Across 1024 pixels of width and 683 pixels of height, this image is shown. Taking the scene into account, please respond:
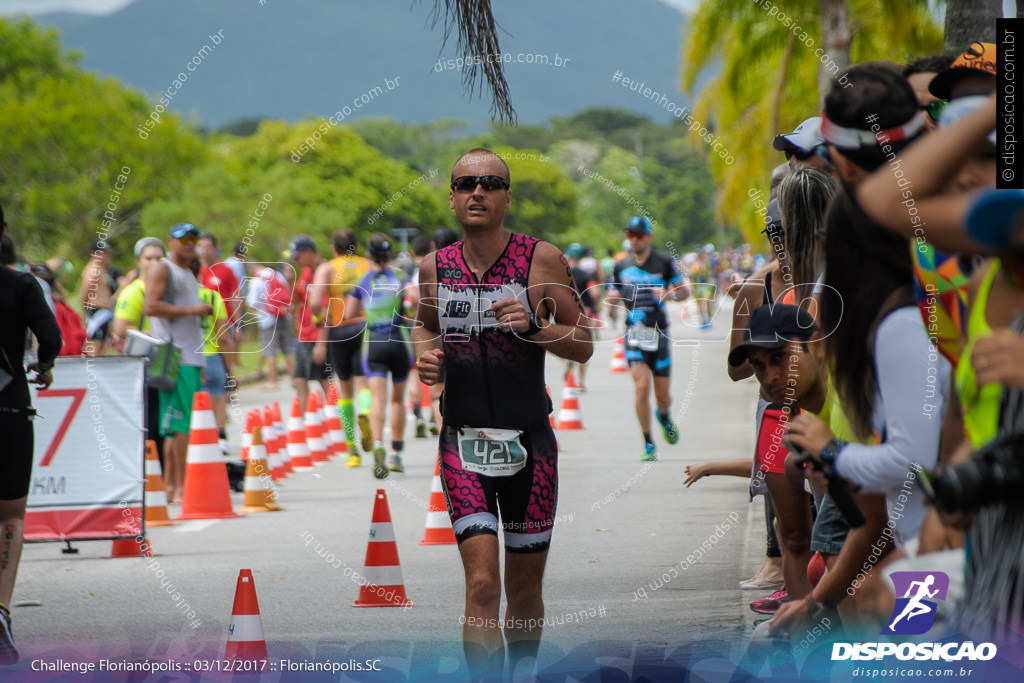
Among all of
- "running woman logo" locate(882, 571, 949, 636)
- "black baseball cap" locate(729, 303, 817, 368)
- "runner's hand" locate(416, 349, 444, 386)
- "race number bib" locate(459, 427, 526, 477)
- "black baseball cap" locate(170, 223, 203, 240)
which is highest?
"black baseball cap" locate(170, 223, 203, 240)

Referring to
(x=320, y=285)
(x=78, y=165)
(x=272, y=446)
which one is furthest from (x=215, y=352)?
(x=78, y=165)

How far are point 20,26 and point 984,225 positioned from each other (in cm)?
7836

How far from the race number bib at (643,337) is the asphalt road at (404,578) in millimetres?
1083

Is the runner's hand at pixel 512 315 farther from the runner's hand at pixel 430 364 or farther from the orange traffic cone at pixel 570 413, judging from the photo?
the orange traffic cone at pixel 570 413

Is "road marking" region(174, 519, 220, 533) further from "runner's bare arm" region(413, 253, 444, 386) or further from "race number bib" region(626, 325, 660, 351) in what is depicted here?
"runner's bare arm" region(413, 253, 444, 386)

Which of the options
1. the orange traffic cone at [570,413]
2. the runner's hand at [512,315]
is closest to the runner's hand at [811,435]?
the runner's hand at [512,315]

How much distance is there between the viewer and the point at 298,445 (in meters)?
12.9

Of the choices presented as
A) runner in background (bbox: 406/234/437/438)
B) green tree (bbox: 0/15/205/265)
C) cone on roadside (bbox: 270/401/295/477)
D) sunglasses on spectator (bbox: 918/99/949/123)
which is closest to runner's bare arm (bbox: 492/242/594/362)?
sunglasses on spectator (bbox: 918/99/949/123)

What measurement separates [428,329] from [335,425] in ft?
31.4

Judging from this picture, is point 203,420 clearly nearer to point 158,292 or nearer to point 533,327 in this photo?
point 158,292

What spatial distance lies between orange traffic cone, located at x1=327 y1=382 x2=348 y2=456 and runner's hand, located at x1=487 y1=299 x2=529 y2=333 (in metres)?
9.33

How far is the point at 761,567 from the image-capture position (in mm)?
7426

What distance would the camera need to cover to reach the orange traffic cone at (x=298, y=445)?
508 inches

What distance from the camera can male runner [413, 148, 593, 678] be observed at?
15.7 ft
